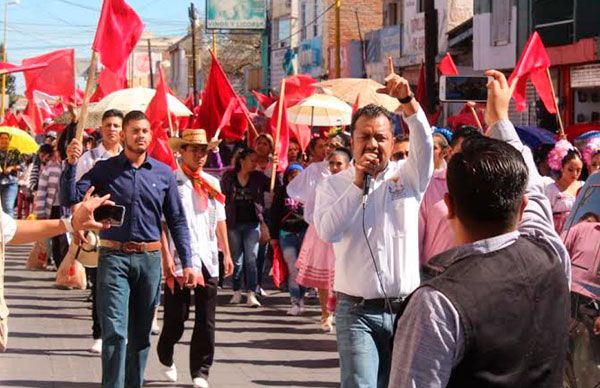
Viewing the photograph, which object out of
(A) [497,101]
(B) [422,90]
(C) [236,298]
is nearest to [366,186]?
(A) [497,101]

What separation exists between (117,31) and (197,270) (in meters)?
4.32

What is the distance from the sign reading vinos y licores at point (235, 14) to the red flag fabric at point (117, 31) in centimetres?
4890

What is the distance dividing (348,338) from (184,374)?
4298 mm

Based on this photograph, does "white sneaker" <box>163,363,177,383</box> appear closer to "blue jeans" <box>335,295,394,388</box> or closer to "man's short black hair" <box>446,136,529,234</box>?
"blue jeans" <box>335,295,394,388</box>

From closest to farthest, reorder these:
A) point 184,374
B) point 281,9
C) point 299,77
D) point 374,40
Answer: point 184,374
point 299,77
point 374,40
point 281,9

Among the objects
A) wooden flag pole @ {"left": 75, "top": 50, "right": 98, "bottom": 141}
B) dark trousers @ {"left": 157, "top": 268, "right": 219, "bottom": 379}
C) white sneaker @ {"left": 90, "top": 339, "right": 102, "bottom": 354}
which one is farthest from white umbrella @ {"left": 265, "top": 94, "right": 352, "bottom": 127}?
dark trousers @ {"left": 157, "top": 268, "right": 219, "bottom": 379}

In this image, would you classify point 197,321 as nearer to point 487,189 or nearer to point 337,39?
point 487,189

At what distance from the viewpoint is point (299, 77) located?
22.3 m

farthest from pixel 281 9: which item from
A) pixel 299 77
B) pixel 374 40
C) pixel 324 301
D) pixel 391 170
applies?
pixel 391 170

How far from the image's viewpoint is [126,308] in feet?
27.3

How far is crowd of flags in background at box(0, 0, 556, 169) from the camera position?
12977mm

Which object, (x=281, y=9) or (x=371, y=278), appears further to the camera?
(x=281, y=9)

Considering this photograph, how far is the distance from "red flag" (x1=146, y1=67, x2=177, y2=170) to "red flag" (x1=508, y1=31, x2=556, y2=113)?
3740 mm

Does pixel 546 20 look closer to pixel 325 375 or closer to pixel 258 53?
pixel 325 375
